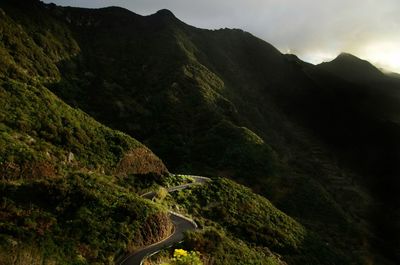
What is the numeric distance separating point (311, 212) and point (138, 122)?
33121 mm

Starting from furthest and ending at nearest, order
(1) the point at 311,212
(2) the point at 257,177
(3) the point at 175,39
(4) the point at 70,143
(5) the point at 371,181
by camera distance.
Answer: (3) the point at 175,39
(5) the point at 371,181
(2) the point at 257,177
(1) the point at 311,212
(4) the point at 70,143

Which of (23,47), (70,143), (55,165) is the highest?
(23,47)

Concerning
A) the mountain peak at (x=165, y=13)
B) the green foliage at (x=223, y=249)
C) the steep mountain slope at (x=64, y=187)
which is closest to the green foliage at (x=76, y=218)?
the steep mountain slope at (x=64, y=187)

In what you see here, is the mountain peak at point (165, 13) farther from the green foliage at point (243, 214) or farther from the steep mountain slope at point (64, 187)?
the green foliage at point (243, 214)

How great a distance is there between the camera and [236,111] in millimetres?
88562

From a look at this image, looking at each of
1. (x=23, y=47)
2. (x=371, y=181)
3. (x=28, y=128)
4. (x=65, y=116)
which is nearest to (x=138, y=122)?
(x=23, y=47)

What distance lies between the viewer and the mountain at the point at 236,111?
62469 mm

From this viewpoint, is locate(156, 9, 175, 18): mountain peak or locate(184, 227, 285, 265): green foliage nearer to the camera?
locate(184, 227, 285, 265): green foliage

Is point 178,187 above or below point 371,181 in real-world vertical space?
below

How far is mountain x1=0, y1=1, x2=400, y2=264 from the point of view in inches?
2459

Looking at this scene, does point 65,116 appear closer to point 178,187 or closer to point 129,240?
point 178,187

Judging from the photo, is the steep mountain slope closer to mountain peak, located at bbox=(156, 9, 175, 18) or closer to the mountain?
the mountain

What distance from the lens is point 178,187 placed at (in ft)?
152

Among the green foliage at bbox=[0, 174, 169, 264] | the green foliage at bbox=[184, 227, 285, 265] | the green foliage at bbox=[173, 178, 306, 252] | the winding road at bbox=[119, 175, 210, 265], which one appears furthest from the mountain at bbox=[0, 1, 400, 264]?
the green foliage at bbox=[0, 174, 169, 264]
